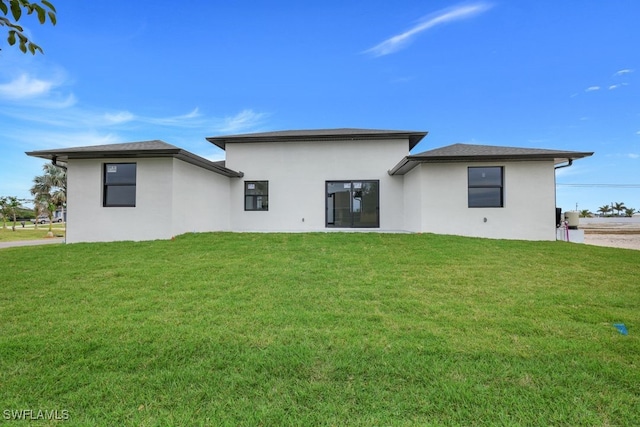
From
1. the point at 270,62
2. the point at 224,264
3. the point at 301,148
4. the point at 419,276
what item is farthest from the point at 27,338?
the point at 270,62

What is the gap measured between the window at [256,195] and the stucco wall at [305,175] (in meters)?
0.19

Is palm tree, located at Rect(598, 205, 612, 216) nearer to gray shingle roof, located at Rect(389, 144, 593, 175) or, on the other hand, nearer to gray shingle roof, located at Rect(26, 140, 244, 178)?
gray shingle roof, located at Rect(389, 144, 593, 175)

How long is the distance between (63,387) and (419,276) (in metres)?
5.17

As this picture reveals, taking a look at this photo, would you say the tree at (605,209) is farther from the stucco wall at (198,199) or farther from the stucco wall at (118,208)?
the stucco wall at (118,208)

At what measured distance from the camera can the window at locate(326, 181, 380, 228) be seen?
1386 cm

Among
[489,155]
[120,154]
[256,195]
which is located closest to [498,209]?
[489,155]

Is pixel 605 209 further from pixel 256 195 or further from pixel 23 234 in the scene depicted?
pixel 23 234

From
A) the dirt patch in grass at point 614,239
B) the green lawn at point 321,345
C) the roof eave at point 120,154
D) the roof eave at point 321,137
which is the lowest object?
the dirt patch in grass at point 614,239

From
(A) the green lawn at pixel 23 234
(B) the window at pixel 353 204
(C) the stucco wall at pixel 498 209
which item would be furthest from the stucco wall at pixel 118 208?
(A) the green lawn at pixel 23 234

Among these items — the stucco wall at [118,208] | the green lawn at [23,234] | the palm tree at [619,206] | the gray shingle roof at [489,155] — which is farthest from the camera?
the palm tree at [619,206]

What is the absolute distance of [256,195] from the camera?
14430mm

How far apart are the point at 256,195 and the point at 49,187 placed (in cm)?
2809

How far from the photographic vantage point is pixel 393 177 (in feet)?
45.4

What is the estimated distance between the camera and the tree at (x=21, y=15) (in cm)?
156
